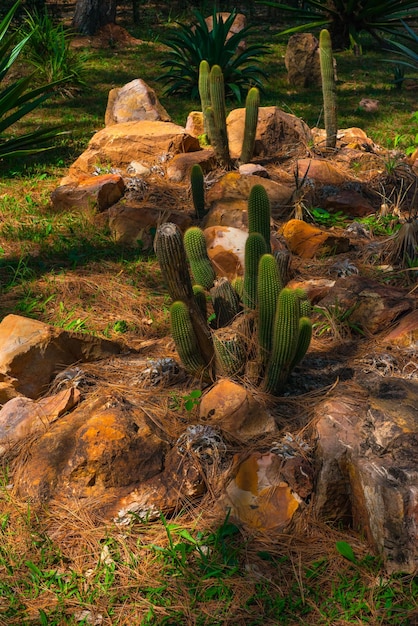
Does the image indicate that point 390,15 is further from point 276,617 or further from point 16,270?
point 276,617

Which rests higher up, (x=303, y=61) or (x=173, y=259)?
(x=173, y=259)

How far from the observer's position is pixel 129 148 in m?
5.98

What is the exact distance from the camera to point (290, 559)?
2.45m

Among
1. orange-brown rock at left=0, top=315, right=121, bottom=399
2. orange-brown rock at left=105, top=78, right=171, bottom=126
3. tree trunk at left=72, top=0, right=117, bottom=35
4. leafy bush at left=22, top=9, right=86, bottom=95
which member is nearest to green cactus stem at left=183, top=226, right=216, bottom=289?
orange-brown rock at left=0, top=315, right=121, bottom=399

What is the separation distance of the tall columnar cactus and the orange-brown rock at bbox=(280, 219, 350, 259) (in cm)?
173

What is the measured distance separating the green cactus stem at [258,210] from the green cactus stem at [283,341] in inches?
24.6

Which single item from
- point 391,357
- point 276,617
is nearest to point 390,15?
point 391,357

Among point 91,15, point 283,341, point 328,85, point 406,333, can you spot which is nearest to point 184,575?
point 283,341

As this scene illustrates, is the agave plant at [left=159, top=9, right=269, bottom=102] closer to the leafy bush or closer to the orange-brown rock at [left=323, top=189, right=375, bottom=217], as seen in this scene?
the leafy bush

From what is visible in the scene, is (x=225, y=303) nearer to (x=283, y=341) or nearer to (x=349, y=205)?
(x=283, y=341)

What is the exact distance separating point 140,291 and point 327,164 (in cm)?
216

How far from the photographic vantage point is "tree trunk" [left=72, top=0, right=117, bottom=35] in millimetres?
10789

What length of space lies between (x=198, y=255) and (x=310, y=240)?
120 cm

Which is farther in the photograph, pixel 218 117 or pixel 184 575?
pixel 218 117
